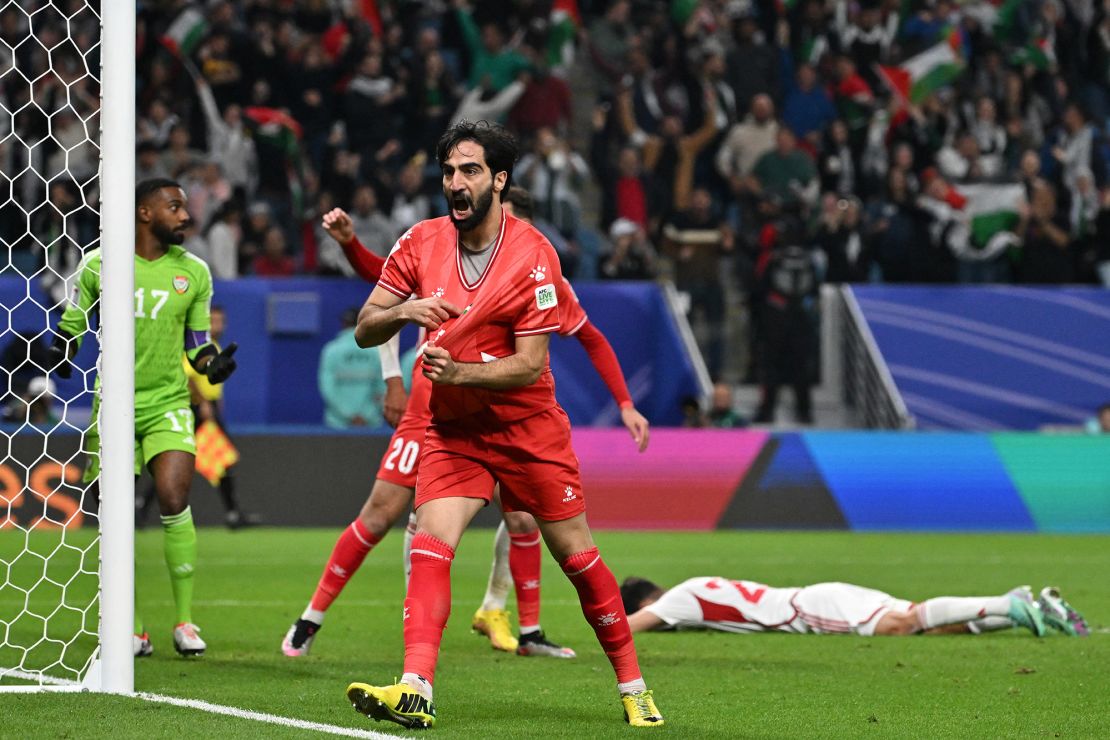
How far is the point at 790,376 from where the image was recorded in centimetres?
1855

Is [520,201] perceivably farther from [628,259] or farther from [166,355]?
[628,259]

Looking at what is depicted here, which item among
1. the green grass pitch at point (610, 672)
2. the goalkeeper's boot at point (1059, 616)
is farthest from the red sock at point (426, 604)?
the goalkeeper's boot at point (1059, 616)

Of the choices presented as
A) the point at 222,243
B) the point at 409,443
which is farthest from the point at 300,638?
the point at 222,243

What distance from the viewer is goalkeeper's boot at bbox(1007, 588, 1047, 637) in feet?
29.1

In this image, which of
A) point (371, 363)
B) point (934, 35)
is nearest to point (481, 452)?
point (371, 363)

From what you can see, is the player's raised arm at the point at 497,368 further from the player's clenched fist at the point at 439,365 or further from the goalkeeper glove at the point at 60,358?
the goalkeeper glove at the point at 60,358

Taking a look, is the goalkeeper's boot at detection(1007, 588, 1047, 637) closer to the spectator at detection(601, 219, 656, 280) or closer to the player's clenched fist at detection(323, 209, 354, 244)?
the player's clenched fist at detection(323, 209, 354, 244)

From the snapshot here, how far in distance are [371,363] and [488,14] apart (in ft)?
19.9

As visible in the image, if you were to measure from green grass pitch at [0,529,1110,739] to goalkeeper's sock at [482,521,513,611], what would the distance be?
23cm

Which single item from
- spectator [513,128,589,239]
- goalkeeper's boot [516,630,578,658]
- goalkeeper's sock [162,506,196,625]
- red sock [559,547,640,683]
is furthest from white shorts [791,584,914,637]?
spectator [513,128,589,239]

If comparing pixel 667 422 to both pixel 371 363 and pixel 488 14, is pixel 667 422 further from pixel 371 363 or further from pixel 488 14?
pixel 488 14

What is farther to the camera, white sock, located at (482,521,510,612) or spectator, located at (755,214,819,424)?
spectator, located at (755,214,819,424)

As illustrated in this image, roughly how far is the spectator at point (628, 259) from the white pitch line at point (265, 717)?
12751 mm

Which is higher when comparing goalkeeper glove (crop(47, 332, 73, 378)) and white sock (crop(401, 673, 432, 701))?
goalkeeper glove (crop(47, 332, 73, 378))
